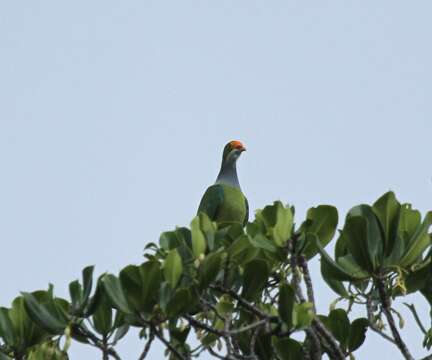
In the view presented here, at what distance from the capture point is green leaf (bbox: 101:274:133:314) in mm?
6043

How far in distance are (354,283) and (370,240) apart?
438 millimetres

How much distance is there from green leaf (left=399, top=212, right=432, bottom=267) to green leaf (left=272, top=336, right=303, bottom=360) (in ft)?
2.93

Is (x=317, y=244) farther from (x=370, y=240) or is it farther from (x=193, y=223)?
(x=193, y=223)

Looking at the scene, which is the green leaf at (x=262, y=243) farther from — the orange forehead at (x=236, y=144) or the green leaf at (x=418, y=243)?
the orange forehead at (x=236, y=144)

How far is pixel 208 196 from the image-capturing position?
12172 millimetres

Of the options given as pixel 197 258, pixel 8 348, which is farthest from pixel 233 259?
pixel 8 348

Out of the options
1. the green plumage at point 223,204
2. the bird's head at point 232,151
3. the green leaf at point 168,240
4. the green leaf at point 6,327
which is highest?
the bird's head at point 232,151

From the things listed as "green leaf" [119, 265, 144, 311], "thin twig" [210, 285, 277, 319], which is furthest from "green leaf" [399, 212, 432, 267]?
"green leaf" [119, 265, 144, 311]

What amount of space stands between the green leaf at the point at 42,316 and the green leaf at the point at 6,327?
55 cm

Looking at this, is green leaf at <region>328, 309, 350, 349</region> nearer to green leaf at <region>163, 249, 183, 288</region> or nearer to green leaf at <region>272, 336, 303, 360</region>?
green leaf at <region>272, 336, 303, 360</region>

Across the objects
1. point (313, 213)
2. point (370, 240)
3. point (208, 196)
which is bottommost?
point (370, 240)

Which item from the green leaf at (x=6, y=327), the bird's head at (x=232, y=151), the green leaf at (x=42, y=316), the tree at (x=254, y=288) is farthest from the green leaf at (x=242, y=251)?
the bird's head at (x=232, y=151)

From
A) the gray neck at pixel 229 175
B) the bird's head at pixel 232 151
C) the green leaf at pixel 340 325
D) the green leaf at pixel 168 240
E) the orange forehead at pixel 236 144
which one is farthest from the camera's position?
the orange forehead at pixel 236 144

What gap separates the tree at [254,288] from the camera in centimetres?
601
